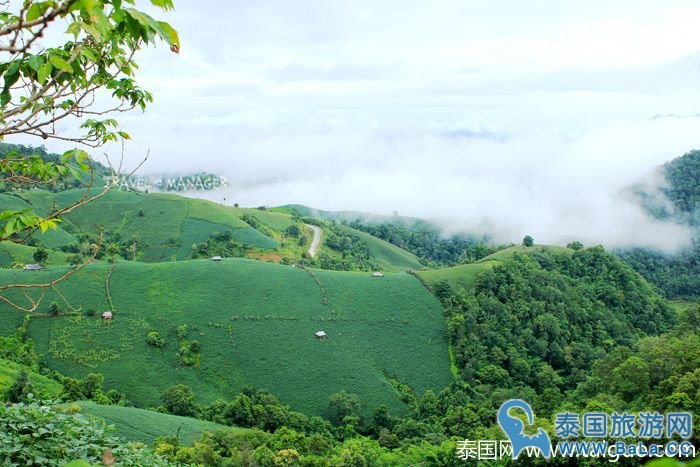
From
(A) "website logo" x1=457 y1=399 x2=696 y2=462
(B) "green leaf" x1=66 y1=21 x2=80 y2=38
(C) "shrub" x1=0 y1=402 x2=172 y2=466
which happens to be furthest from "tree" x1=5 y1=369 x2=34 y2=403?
(B) "green leaf" x1=66 y1=21 x2=80 y2=38

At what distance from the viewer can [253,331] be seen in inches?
2504

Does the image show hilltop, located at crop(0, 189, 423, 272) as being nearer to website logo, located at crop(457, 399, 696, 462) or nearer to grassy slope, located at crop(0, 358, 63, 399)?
grassy slope, located at crop(0, 358, 63, 399)

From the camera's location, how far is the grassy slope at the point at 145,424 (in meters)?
39.0

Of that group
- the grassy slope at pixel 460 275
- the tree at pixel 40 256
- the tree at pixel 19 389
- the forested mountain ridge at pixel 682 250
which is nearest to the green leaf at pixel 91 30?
the tree at pixel 19 389

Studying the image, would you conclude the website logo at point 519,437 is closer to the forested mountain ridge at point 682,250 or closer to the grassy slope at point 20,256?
the grassy slope at point 20,256

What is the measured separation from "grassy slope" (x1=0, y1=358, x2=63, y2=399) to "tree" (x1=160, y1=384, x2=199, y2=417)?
29.6 feet

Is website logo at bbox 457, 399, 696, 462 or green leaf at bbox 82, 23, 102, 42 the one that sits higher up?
green leaf at bbox 82, 23, 102, 42

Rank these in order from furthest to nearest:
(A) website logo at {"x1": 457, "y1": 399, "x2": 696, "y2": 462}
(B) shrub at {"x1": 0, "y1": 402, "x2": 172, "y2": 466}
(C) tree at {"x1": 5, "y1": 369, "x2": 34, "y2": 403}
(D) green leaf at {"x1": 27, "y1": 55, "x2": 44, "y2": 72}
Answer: (C) tree at {"x1": 5, "y1": 369, "x2": 34, "y2": 403} < (A) website logo at {"x1": 457, "y1": 399, "x2": 696, "y2": 462} < (B) shrub at {"x1": 0, "y1": 402, "x2": 172, "y2": 466} < (D) green leaf at {"x1": 27, "y1": 55, "x2": 44, "y2": 72}

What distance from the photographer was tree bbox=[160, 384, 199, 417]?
4997cm

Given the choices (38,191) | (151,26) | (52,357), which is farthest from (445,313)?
(38,191)

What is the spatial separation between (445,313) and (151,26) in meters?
68.8

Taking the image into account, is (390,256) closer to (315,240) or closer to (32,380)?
(315,240)

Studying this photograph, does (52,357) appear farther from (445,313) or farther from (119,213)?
(119,213)

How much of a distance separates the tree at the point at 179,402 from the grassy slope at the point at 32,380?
9018mm
